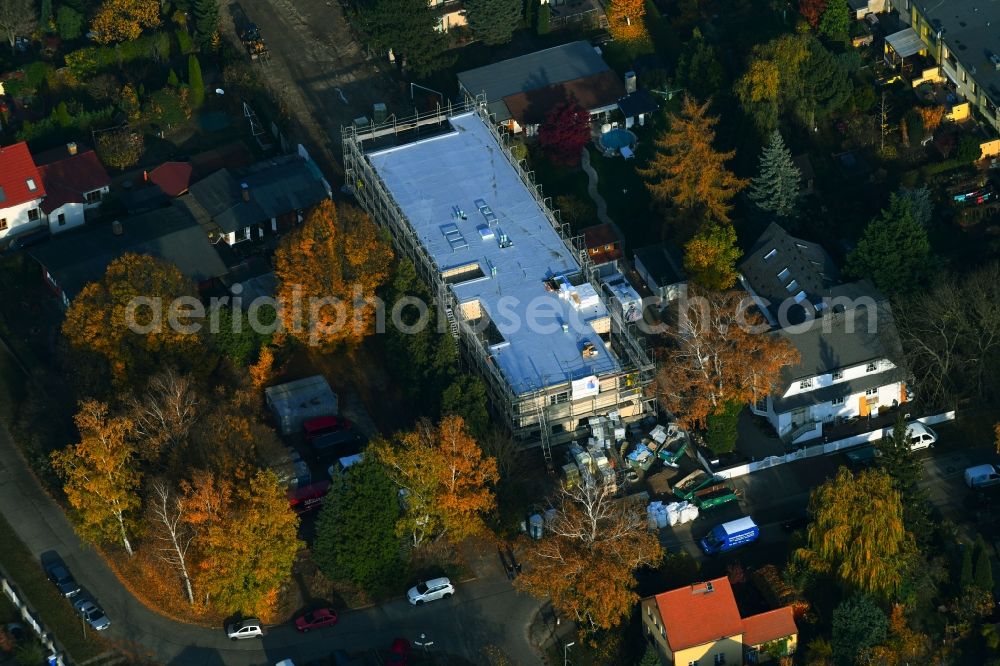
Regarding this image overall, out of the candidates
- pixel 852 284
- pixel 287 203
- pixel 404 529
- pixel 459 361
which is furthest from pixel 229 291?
pixel 852 284

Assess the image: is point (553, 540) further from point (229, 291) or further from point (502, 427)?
point (229, 291)

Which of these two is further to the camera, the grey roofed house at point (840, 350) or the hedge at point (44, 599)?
the grey roofed house at point (840, 350)

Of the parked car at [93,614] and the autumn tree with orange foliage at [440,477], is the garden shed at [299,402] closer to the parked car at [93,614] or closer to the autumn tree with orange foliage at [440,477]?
the autumn tree with orange foliage at [440,477]

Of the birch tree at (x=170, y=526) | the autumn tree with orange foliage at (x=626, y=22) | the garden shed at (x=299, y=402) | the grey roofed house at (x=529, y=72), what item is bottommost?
the birch tree at (x=170, y=526)

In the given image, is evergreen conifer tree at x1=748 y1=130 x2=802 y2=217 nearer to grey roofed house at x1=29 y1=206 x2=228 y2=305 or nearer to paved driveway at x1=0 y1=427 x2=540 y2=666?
paved driveway at x1=0 y1=427 x2=540 y2=666

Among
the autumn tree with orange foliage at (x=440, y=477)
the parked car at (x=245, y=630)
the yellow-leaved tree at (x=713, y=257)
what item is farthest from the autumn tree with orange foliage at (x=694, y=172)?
the parked car at (x=245, y=630)

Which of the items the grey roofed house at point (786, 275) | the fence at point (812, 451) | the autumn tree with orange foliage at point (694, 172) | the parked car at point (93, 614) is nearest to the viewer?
the parked car at point (93, 614)

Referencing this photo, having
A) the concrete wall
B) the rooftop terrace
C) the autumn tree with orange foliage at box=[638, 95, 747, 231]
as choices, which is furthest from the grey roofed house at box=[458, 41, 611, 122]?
the concrete wall
